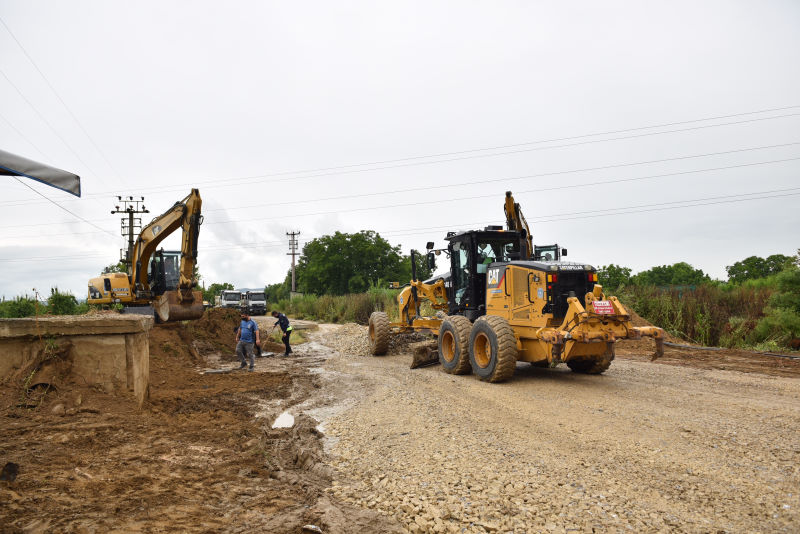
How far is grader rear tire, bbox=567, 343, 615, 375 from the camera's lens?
30.0 feet

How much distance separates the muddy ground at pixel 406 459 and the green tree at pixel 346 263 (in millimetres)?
51434

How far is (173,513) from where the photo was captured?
3672 mm

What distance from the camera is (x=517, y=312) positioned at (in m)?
9.27

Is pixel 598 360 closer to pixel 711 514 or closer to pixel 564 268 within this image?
pixel 564 268

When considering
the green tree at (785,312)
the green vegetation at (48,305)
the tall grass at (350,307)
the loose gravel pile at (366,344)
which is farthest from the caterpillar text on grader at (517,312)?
the green vegetation at (48,305)

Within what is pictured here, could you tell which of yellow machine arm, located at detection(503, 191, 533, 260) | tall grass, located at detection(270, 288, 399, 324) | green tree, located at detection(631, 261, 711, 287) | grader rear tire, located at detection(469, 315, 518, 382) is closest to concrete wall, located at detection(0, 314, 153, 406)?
grader rear tire, located at detection(469, 315, 518, 382)

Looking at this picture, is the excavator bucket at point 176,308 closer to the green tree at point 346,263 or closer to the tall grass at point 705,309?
the tall grass at point 705,309

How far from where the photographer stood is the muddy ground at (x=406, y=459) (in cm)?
363

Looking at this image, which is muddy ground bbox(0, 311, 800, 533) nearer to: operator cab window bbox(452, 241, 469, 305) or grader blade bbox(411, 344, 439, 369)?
grader blade bbox(411, 344, 439, 369)

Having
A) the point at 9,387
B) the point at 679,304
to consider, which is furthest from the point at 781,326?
the point at 9,387

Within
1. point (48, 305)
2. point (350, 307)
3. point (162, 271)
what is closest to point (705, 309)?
point (162, 271)

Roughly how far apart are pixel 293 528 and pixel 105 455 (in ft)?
7.52

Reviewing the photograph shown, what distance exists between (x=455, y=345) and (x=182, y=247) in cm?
793

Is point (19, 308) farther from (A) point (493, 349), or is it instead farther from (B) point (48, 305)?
(A) point (493, 349)
